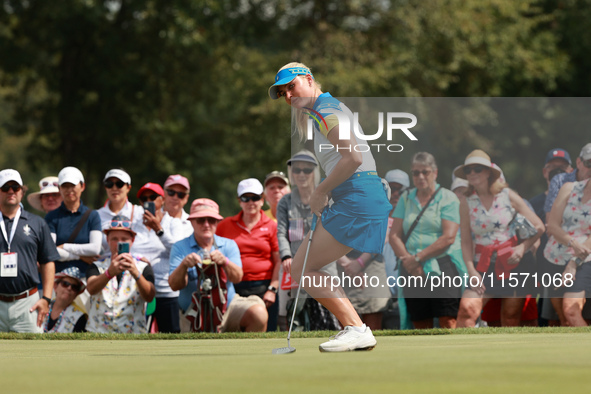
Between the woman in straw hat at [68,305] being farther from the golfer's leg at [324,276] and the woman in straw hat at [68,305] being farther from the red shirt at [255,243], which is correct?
the golfer's leg at [324,276]

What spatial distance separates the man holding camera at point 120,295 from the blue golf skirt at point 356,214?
324cm

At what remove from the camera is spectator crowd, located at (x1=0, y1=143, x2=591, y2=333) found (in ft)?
30.2

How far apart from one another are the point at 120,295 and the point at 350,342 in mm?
3560

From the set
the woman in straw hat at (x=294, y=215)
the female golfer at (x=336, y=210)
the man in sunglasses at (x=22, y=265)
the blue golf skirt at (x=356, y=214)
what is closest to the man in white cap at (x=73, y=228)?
the man in sunglasses at (x=22, y=265)

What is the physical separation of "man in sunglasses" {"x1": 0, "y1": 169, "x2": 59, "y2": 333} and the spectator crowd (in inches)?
0.5

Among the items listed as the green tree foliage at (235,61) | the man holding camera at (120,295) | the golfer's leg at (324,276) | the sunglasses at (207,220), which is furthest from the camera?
the green tree foliage at (235,61)

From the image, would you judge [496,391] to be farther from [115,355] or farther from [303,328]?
[303,328]

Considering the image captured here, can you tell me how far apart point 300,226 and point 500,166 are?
83.8 inches

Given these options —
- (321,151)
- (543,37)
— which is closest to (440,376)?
(321,151)

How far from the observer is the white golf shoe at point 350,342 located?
20.1 ft

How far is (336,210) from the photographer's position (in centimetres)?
635

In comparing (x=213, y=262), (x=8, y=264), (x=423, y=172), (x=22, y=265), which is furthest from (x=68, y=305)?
→ (x=423, y=172)

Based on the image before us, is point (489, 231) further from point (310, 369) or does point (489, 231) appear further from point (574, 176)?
point (310, 369)

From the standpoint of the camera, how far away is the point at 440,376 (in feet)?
14.5
